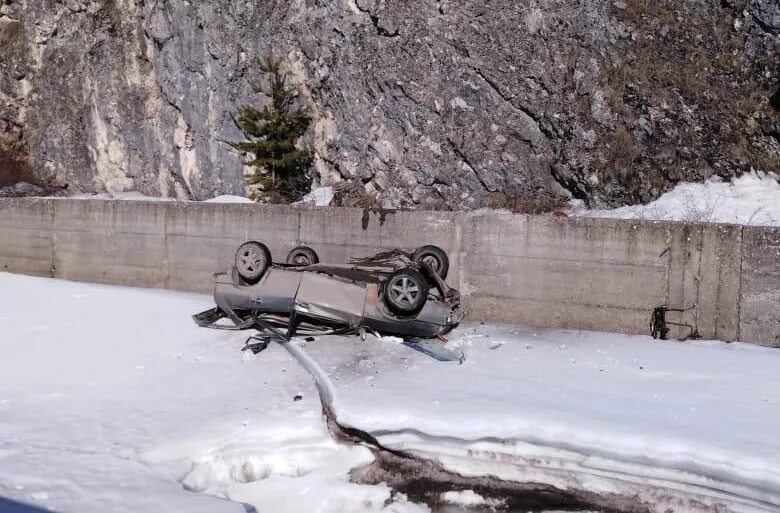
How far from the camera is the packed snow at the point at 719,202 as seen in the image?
516 inches

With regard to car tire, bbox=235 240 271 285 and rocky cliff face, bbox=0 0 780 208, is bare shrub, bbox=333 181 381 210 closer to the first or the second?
rocky cliff face, bbox=0 0 780 208

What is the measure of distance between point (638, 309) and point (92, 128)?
2684cm

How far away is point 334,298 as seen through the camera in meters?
7.42

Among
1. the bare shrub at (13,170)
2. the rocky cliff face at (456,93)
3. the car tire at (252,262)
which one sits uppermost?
the rocky cliff face at (456,93)

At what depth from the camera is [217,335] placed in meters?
7.83

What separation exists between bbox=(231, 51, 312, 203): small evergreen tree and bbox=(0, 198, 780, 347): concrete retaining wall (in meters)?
9.64

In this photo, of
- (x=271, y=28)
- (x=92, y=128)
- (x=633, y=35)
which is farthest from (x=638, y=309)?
(x=92, y=128)

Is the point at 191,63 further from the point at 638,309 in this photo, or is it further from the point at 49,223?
the point at 638,309

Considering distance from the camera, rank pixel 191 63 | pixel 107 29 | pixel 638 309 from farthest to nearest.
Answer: pixel 107 29 < pixel 191 63 < pixel 638 309

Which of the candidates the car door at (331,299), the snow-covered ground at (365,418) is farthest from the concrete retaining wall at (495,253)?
the car door at (331,299)

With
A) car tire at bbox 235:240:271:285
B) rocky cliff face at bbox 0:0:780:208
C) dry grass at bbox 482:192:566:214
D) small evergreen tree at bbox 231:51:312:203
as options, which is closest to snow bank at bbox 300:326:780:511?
car tire at bbox 235:240:271:285

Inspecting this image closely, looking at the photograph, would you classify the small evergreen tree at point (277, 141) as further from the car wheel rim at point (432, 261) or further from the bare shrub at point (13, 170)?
the bare shrub at point (13, 170)

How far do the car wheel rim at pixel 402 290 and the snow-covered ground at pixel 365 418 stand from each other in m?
0.58

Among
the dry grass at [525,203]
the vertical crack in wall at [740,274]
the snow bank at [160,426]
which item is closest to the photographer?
the snow bank at [160,426]
